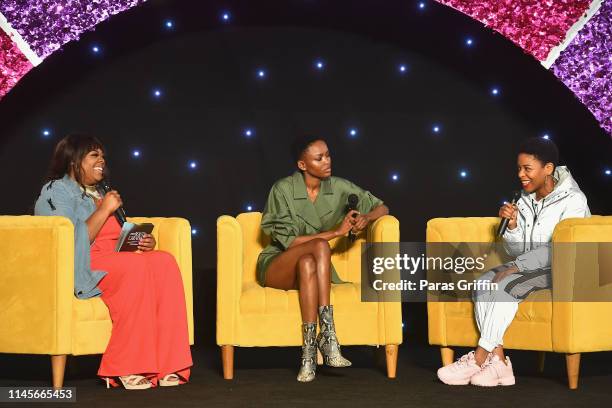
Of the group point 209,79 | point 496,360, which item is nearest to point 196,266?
point 209,79

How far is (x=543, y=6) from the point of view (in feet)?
20.2

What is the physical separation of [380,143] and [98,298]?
221 cm

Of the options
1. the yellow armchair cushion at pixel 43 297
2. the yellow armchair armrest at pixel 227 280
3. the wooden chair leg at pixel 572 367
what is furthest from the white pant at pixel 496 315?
the yellow armchair cushion at pixel 43 297

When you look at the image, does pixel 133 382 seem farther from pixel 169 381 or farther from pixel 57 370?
pixel 57 370

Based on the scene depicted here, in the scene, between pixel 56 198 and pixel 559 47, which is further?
pixel 559 47

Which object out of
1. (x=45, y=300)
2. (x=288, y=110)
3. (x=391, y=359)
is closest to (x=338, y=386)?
(x=391, y=359)

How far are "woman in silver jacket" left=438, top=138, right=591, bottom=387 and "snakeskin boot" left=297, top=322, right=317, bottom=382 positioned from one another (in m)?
0.56

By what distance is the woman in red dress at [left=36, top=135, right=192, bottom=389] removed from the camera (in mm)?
4730

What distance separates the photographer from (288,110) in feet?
20.8

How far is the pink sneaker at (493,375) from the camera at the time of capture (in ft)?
15.3

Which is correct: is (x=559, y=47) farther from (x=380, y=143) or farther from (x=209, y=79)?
(x=209, y=79)

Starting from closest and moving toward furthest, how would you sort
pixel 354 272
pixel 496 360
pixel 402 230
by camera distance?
pixel 496 360
pixel 354 272
pixel 402 230

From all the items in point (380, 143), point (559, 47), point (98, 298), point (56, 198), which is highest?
point (559, 47)

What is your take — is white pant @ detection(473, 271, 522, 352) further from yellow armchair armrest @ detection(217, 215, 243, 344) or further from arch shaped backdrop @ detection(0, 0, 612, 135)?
arch shaped backdrop @ detection(0, 0, 612, 135)
